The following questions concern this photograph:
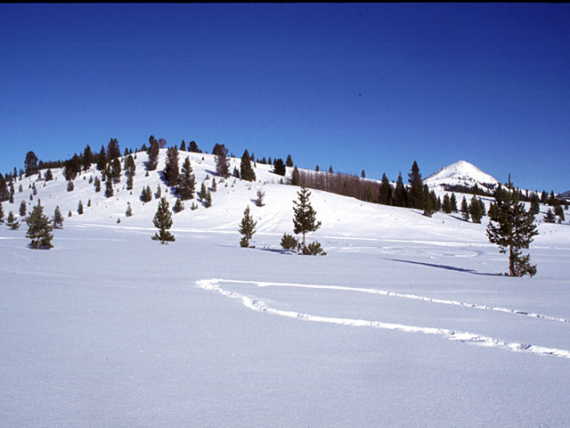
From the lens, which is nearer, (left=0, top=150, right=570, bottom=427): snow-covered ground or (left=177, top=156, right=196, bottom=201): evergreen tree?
(left=0, top=150, right=570, bottom=427): snow-covered ground

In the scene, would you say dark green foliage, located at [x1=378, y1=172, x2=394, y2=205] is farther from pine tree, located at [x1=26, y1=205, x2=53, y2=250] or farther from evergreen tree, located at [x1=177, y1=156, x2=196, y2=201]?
pine tree, located at [x1=26, y1=205, x2=53, y2=250]

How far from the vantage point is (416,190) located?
9381cm

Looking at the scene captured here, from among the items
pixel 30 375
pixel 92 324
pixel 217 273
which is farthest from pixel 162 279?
pixel 30 375

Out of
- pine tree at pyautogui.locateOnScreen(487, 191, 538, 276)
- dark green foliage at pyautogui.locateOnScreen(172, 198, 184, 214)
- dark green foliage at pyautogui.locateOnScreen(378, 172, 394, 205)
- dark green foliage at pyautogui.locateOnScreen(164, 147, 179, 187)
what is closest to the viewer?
pine tree at pyautogui.locateOnScreen(487, 191, 538, 276)

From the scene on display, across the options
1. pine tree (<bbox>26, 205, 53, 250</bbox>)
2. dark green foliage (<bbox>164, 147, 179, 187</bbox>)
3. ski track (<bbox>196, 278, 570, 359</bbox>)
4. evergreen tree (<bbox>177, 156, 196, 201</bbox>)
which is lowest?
ski track (<bbox>196, 278, 570, 359</bbox>)

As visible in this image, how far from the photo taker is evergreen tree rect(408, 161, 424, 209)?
9215cm

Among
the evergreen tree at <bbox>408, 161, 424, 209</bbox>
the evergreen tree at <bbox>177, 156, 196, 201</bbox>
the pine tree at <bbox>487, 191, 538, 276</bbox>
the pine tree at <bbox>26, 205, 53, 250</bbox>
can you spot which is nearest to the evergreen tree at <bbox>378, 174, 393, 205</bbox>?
the evergreen tree at <bbox>408, 161, 424, 209</bbox>

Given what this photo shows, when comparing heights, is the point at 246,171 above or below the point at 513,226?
above

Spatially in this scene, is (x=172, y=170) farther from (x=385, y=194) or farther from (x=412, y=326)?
(x=412, y=326)

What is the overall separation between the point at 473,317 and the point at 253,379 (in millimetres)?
5710

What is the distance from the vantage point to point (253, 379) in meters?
4.43

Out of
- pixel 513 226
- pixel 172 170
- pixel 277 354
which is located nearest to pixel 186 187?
pixel 172 170

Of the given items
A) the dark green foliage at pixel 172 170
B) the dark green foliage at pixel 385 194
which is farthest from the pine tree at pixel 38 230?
the dark green foliage at pixel 385 194

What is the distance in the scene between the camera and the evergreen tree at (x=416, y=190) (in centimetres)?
9215
